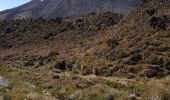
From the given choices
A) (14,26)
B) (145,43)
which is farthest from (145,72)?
(14,26)

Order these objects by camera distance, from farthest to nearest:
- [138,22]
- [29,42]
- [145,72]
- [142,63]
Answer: [29,42] → [138,22] → [142,63] → [145,72]

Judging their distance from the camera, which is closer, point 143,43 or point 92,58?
point 143,43

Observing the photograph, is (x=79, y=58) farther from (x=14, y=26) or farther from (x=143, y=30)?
(x=14, y=26)

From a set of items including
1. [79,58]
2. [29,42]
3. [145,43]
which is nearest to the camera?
[145,43]

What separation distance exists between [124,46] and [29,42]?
4880 cm

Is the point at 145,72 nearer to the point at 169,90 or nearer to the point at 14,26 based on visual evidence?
the point at 169,90

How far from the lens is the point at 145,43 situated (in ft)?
179

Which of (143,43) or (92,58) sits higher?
(143,43)

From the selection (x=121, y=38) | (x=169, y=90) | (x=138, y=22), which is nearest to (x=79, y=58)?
(x=121, y=38)

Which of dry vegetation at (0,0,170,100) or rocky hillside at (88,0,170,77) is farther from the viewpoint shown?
rocky hillside at (88,0,170,77)

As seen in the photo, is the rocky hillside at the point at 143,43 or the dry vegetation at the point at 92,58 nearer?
the dry vegetation at the point at 92,58

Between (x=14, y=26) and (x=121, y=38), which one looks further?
(x=14, y=26)

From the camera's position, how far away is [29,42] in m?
102

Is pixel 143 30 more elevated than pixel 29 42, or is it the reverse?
pixel 143 30
